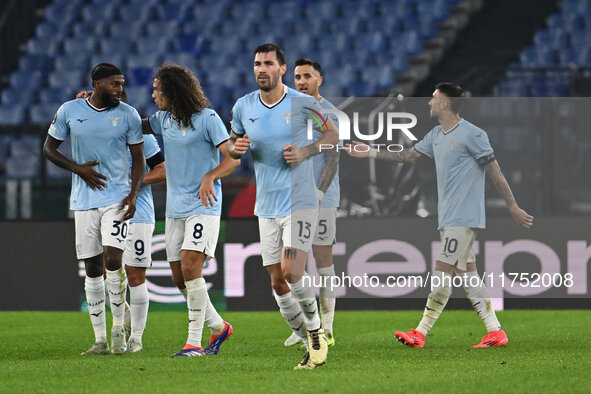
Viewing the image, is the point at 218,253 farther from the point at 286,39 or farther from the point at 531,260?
the point at 286,39

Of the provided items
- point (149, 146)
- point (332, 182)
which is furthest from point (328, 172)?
point (149, 146)

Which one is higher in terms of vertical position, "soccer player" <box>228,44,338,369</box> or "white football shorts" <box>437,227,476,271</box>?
"soccer player" <box>228,44,338,369</box>

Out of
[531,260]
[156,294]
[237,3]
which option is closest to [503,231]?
[531,260]

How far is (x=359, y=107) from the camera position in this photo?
953cm

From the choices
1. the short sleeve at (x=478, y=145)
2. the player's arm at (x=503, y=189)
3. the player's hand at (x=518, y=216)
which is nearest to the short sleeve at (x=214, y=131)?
the short sleeve at (x=478, y=145)

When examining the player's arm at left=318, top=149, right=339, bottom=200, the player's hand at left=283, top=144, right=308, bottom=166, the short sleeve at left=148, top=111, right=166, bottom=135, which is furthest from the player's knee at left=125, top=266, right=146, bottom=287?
the player's hand at left=283, top=144, right=308, bottom=166

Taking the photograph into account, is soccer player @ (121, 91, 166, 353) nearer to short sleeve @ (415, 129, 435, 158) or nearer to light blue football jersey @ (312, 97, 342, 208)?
light blue football jersey @ (312, 97, 342, 208)

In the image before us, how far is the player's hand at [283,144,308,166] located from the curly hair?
1.06 m

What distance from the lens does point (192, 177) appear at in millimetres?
7875

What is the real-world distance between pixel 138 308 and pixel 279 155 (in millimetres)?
1914

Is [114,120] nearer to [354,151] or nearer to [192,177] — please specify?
[192,177]

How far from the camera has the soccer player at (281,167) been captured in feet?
23.7

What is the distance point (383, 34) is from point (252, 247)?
8.65m

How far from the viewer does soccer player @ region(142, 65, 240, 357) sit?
307 inches
